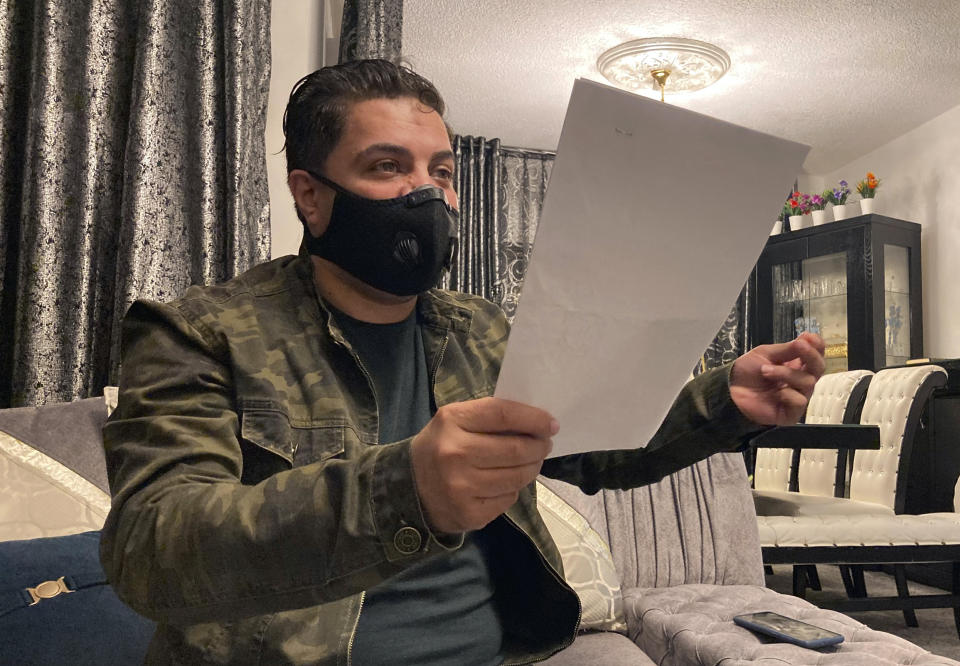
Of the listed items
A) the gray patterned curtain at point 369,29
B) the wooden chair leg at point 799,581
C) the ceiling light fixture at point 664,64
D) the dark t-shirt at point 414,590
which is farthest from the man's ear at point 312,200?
the ceiling light fixture at point 664,64

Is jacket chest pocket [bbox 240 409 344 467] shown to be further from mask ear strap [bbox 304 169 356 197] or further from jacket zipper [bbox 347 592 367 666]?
mask ear strap [bbox 304 169 356 197]

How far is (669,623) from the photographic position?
151 centimetres

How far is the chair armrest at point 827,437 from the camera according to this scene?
246 centimetres

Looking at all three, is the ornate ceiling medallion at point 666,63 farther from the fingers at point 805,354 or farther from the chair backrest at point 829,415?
the fingers at point 805,354

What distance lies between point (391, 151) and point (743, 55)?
11.9 ft

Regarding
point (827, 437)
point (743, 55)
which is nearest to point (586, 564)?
point (827, 437)

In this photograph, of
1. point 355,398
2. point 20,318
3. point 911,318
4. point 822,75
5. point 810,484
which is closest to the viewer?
point 355,398

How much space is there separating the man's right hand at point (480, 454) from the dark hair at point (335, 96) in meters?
0.59

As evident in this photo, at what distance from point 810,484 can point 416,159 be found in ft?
9.69

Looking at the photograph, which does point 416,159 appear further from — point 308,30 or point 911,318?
point 911,318

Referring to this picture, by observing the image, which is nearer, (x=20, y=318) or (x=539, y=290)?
(x=539, y=290)

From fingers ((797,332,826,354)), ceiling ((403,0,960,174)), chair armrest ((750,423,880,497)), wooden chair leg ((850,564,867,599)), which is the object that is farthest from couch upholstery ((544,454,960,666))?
ceiling ((403,0,960,174))

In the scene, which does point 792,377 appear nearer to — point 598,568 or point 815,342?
point 815,342

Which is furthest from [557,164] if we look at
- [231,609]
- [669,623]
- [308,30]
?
[308,30]
